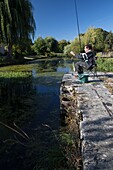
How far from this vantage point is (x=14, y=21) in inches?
902

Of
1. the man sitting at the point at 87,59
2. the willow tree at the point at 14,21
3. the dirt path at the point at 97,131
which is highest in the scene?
the willow tree at the point at 14,21

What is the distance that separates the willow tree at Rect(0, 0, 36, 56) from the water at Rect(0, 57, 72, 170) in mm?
14227

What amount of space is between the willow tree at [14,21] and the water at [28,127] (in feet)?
46.7

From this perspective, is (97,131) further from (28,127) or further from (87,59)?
(87,59)

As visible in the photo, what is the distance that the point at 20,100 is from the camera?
25.1 feet

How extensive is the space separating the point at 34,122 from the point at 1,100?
2.73 m

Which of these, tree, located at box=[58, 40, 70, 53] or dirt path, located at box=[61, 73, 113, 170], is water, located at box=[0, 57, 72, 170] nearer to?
dirt path, located at box=[61, 73, 113, 170]

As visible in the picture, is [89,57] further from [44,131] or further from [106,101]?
[44,131]

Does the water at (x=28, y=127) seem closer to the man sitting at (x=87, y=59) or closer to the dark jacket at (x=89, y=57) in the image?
the man sitting at (x=87, y=59)

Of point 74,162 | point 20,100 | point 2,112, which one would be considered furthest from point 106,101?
point 20,100

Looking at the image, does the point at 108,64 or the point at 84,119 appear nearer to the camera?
the point at 84,119

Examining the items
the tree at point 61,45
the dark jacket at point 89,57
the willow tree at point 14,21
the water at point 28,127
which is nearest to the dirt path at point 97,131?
the water at point 28,127

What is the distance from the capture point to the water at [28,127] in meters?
3.52

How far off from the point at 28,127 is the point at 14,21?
19963 millimetres
